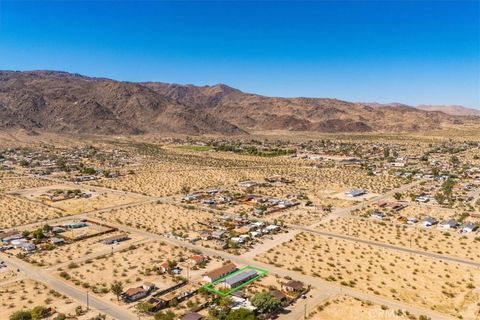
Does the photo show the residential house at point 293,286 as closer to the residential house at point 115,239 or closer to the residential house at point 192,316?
the residential house at point 192,316

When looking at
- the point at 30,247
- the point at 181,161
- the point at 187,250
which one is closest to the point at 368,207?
the point at 187,250

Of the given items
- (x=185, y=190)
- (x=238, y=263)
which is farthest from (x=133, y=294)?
(x=185, y=190)

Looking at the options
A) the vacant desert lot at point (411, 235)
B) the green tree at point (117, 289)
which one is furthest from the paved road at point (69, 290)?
the vacant desert lot at point (411, 235)

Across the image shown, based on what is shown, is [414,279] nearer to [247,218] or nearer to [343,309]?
[343,309]

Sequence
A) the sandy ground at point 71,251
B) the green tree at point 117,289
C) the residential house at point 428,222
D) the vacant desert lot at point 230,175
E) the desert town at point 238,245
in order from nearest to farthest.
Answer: the desert town at point 238,245 → the green tree at point 117,289 → the sandy ground at point 71,251 → the residential house at point 428,222 → the vacant desert lot at point 230,175

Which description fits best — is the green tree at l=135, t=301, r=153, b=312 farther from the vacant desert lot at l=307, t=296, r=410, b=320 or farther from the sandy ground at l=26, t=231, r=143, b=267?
the sandy ground at l=26, t=231, r=143, b=267

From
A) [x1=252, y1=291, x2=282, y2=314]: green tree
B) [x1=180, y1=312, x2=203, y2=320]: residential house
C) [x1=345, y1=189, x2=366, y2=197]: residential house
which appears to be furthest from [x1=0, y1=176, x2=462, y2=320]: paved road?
[x1=345, y1=189, x2=366, y2=197]: residential house

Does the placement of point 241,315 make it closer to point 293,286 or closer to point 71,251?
point 293,286
